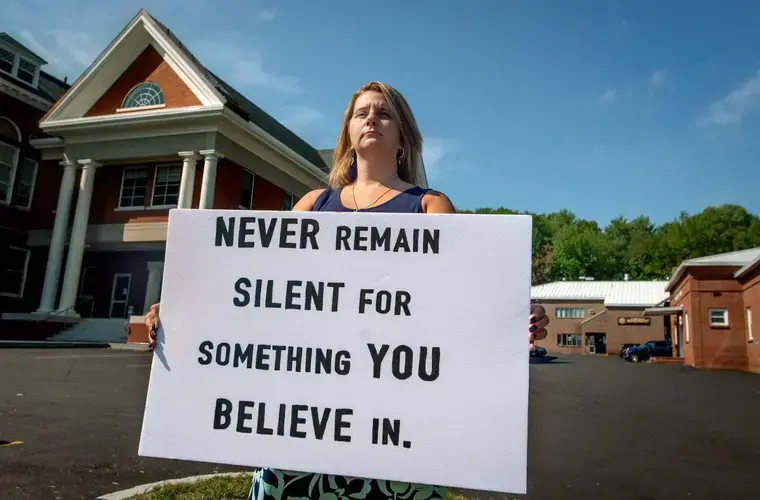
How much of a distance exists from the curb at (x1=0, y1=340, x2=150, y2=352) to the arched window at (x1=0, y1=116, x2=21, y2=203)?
7699 millimetres

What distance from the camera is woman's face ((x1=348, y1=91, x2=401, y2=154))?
6.96ft

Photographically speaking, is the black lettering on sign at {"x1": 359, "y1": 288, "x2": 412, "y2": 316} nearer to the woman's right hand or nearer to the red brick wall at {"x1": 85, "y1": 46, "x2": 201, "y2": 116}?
the woman's right hand

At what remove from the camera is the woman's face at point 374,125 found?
212 cm

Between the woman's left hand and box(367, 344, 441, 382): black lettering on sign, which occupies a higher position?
the woman's left hand

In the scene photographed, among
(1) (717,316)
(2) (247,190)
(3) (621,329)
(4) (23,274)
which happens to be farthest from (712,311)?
(4) (23,274)

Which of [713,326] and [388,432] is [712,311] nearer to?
[713,326]

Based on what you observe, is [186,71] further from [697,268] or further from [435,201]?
[697,268]

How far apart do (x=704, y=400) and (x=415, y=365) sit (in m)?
13.7

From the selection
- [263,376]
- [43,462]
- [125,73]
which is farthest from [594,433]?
[125,73]

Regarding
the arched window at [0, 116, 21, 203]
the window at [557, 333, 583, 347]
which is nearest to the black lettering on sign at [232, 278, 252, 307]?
the arched window at [0, 116, 21, 203]

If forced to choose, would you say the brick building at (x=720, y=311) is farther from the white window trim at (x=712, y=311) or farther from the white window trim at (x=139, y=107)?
the white window trim at (x=139, y=107)

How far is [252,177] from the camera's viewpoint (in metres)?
22.6

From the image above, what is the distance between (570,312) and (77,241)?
52443mm

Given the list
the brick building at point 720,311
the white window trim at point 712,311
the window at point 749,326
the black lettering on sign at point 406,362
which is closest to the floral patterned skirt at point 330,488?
the black lettering on sign at point 406,362
